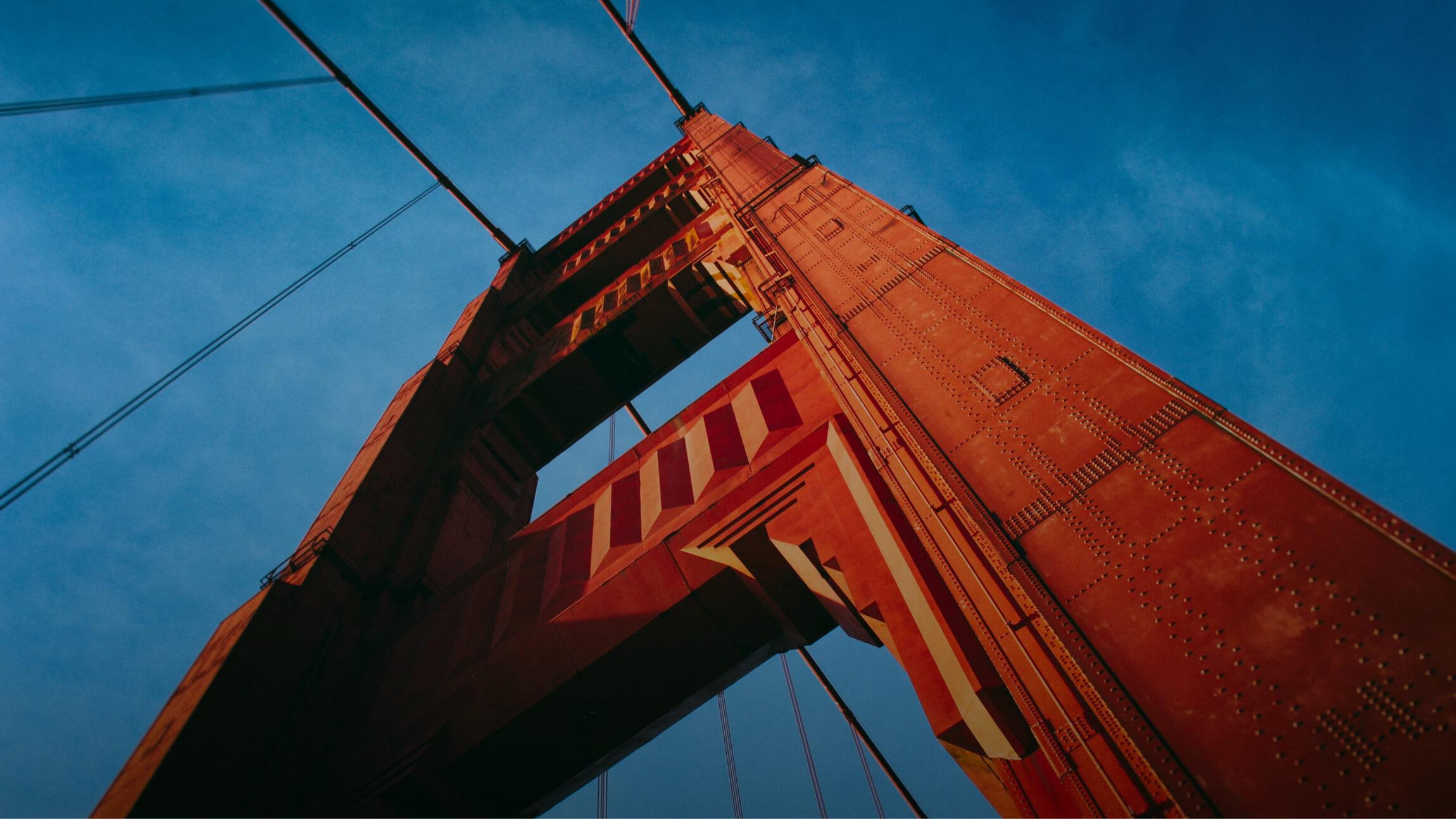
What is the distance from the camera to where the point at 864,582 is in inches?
256

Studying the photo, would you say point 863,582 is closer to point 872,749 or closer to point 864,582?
point 864,582

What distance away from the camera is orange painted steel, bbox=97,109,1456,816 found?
3607mm

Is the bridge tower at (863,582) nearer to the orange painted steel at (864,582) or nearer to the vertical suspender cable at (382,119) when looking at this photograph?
the orange painted steel at (864,582)

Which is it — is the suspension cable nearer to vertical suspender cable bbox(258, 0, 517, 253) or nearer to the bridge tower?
the bridge tower

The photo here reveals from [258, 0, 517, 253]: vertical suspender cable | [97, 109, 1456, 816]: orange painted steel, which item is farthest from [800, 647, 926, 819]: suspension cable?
[258, 0, 517, 253]: vertical suspender cable

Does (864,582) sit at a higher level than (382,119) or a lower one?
lower

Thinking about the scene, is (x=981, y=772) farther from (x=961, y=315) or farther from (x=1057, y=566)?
(x=961, y=315)

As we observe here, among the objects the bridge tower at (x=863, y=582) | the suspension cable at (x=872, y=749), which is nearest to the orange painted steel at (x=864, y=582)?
the bridge tower at (x=863, y=582)

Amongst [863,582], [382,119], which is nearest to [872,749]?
[863,582]

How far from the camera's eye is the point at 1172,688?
386cm

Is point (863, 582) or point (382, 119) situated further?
point (382, 119)

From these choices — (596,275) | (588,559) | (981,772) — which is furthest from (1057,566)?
(596,275)

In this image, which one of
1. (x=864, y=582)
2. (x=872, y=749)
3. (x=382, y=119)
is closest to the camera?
(x=864, y=582)

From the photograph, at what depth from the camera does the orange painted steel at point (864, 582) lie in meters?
3.61
